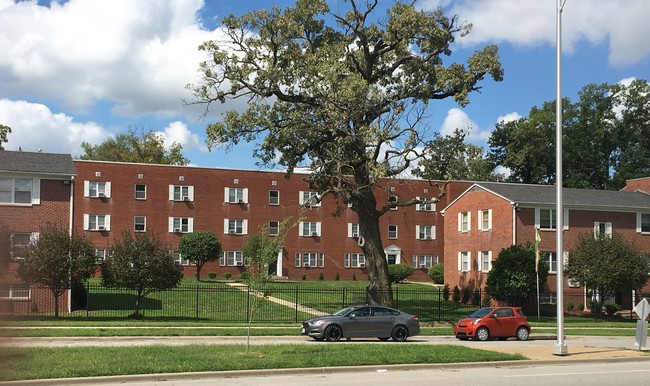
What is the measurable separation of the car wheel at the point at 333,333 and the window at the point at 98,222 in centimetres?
3737

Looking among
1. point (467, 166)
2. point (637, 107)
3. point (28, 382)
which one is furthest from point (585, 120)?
point (28, 382)

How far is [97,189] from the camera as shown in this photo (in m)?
57.5

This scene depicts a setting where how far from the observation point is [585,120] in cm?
8638

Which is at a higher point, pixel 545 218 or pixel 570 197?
pixel 570 197

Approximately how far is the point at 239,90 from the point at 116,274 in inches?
435

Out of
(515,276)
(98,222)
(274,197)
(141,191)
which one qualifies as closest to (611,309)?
(515,276)

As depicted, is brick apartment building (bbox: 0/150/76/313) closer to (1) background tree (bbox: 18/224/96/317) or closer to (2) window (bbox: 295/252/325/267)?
(1) background tree (bbox: 18/224/96/317)

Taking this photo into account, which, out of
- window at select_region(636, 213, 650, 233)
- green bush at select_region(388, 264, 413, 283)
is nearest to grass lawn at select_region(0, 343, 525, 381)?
window at select_region(636, 213, 650, 233)

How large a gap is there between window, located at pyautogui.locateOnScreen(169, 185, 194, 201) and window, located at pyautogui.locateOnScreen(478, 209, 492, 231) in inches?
1017

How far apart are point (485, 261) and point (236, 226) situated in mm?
24071

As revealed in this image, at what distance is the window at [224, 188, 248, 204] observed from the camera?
61.6 m

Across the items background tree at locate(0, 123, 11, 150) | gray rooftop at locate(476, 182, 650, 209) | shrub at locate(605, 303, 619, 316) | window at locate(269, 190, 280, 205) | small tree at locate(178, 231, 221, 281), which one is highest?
background tree at locate(0, 123, 11, 150)

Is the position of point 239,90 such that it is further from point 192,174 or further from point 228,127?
point 192,174

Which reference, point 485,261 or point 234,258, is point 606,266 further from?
point 234,258
